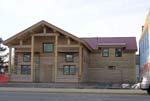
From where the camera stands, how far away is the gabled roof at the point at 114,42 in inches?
2186

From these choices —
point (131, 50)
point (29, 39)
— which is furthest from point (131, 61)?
point (29, 39)

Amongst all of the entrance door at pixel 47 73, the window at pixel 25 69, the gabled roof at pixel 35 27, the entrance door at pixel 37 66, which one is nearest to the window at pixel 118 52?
the gabled roof at pixel 35 27

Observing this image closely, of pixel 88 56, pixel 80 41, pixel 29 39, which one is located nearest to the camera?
pixel 80 41

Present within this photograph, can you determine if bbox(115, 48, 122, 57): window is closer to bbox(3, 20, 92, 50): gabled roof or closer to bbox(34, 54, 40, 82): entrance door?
bbox(3, 20, 92, 50): gabled roof

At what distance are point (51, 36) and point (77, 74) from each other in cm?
566

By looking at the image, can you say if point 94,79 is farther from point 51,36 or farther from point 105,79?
point 51,36

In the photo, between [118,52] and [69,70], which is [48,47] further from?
[118,52]

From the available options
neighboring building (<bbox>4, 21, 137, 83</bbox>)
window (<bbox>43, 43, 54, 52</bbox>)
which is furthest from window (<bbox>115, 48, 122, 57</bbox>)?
window (<bbox>43, 43, 54, 52</bbox>)

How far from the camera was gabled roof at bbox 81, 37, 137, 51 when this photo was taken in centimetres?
5553

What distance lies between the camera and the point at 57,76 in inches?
1836

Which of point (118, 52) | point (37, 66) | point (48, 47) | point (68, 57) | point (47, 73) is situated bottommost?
point (47, 73)

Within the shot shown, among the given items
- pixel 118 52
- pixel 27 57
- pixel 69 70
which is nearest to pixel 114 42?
pixel 118 52

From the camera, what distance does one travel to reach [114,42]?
5744 centimetres

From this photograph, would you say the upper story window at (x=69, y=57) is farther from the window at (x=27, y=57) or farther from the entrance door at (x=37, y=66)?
the window at (x=27, y=57)
